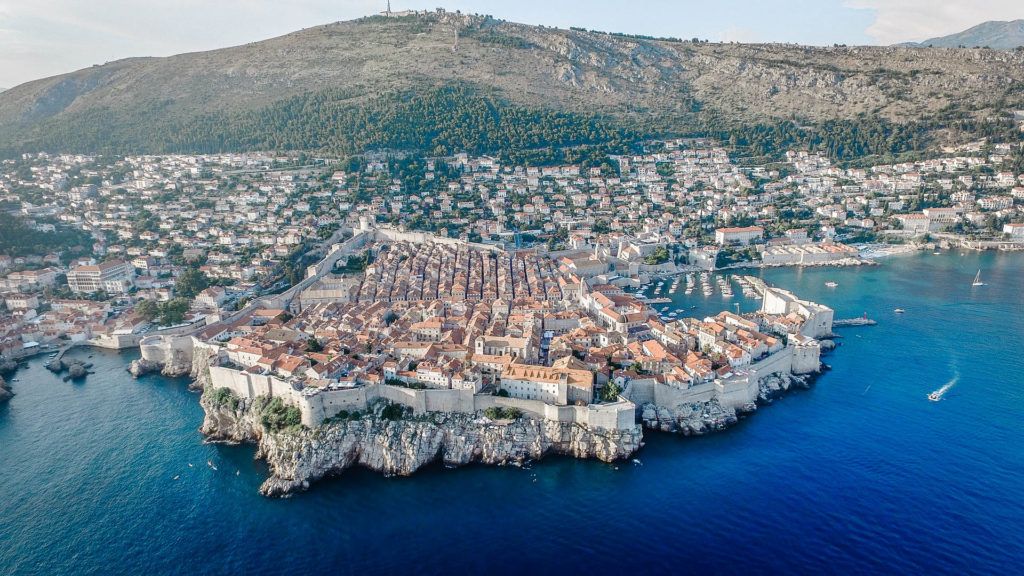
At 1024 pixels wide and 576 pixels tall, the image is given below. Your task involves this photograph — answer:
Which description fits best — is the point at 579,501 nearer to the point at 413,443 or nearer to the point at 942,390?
the point at 413,443

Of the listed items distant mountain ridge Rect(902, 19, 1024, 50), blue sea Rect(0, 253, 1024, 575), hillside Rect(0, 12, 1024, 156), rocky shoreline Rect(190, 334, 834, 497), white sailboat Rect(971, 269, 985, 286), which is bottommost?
blue sea Rect(0, 253, 1024, 575)

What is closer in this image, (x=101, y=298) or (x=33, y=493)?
(x=33, y=493)

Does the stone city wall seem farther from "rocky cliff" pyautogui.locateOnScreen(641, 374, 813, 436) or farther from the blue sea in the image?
"rocky cliff" pyautogui.locateOnScreen(641, 374, 813, 436)

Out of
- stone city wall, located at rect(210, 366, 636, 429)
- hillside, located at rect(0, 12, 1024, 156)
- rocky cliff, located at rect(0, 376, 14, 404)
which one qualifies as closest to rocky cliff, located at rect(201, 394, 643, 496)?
stone city wall, located at rect(210, 366, 636, 429)

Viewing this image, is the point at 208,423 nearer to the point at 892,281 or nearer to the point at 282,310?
the point at 282,310

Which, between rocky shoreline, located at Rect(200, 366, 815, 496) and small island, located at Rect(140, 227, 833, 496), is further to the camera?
small island, located at Rect(140, 227, 833, 496)

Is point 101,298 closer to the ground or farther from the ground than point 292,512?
farther from the ground

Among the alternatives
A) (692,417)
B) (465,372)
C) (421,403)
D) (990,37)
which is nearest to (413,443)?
(421,403)

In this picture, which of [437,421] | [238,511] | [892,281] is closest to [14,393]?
[238,511]
